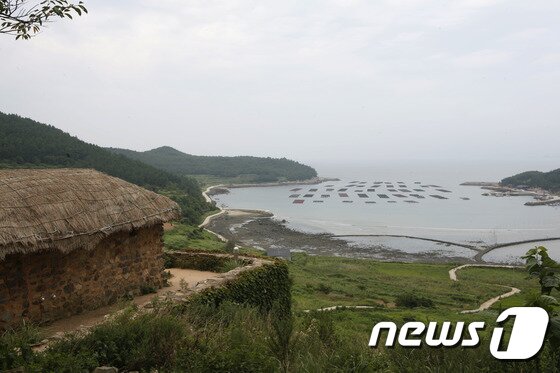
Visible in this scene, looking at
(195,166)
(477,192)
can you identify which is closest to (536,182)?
(477,192)

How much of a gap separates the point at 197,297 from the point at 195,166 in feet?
593

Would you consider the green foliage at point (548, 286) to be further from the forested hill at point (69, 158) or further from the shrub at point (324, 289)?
the forested hill at point (69, 158)

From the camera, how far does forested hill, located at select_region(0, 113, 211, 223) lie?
6312cm

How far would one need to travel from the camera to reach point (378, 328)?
604cm

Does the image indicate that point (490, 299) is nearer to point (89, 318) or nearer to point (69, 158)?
point (89, 318)

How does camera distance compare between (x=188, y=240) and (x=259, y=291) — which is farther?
(x=188, y=240)

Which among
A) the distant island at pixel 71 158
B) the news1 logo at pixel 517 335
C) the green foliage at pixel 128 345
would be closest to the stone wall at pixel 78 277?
the green foliage at pixel 128 345

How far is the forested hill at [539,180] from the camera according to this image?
126m

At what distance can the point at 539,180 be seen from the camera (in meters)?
134

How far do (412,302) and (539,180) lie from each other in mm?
127233

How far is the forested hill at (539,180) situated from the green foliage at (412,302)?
113 m

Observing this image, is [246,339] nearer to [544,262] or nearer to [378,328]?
[378,328]

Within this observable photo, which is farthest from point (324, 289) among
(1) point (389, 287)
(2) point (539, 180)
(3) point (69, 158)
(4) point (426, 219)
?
(2) point (539, 180)

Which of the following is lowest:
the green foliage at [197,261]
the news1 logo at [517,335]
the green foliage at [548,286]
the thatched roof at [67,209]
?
the green foliage at [197,261]
